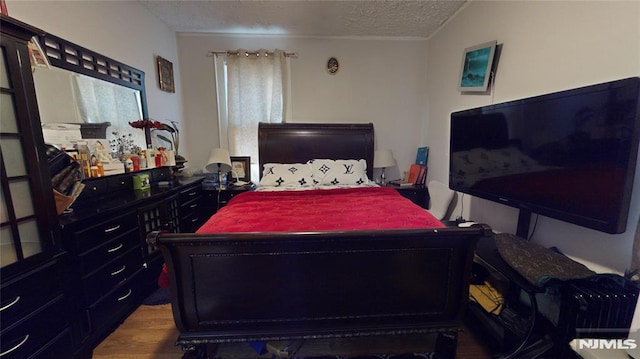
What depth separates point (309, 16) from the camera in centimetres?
281

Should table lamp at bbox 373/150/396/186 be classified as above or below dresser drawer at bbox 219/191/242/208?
above

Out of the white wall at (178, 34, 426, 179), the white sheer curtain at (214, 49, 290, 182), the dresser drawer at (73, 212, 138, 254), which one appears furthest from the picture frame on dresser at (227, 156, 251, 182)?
the dresser drawer at (73, 212, 138, 254)

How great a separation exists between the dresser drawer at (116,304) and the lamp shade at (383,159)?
9.06ft

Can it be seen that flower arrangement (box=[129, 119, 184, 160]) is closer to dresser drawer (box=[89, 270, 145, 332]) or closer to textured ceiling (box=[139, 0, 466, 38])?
textured ceiling (box=[139, 0, 466, 38])

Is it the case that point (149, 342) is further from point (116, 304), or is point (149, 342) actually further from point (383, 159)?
point (383, 159)

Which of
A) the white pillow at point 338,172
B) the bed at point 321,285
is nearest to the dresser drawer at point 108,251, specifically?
the bed at point 321,285

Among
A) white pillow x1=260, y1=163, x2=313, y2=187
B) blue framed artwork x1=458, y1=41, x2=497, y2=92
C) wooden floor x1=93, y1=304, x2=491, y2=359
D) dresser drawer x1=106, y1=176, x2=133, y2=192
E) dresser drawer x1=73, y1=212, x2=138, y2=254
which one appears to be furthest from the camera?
white pillow x1=260, y1=163, x2=313, y2=187

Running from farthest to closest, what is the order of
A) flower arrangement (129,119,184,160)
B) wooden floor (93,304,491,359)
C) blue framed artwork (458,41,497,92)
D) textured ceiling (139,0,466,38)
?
textured ceiling (139,0,466,38) < flower arrangement (129,119,184,160) < blue framed artwork (458,41,497,92) < wooden floor (93,304,491,359)

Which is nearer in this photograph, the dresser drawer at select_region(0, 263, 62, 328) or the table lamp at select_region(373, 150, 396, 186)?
the dresser drawer at select_region(0, 263, 62, 328)

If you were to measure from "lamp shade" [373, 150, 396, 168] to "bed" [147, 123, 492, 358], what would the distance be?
81.7 inches

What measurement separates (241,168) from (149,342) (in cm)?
216

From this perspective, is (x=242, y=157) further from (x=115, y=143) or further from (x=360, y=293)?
(x=360, y=293)

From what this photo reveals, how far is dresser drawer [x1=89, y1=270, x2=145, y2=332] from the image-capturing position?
5.22 feet

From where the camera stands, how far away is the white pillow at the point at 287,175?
3.04 m
